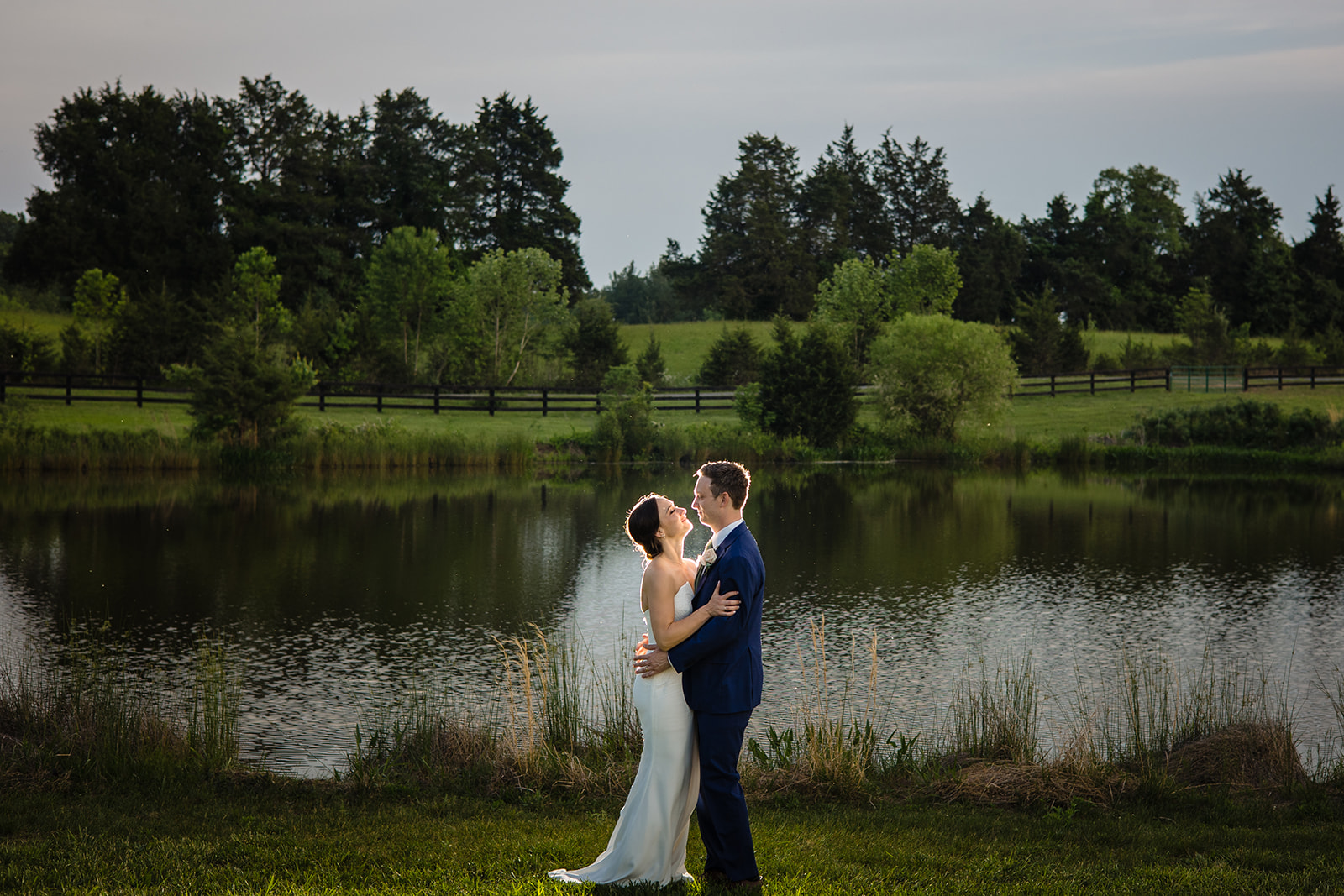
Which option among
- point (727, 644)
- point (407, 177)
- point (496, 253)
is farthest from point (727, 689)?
point (407, 177)

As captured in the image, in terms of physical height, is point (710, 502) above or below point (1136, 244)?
below

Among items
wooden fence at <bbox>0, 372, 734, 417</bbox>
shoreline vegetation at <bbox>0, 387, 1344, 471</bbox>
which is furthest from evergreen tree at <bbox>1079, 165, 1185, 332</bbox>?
wooden fence at <bbox>0, 372, 734, 417</bbox>

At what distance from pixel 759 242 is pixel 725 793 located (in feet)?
250

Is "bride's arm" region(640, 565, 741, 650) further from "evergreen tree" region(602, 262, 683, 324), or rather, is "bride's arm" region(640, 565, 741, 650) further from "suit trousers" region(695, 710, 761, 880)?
"evergreen tree" region(602, 262, 683, 324)

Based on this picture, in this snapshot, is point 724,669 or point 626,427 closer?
point 724,669

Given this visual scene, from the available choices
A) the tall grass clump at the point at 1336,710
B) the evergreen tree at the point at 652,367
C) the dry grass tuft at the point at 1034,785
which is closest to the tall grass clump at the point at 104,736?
the dry grass tuft at the point at 1034,785

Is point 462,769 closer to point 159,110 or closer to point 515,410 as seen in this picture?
point 515,410

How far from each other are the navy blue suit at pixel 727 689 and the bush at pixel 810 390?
37700 millimetres

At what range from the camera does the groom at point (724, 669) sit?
208 inches

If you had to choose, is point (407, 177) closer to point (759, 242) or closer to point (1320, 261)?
point (759, 242)

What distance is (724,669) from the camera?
5352mm

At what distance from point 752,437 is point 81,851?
3702 centimetres

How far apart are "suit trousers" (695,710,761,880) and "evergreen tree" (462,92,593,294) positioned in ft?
228

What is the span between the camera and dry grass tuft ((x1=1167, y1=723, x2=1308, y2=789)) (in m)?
7.95
